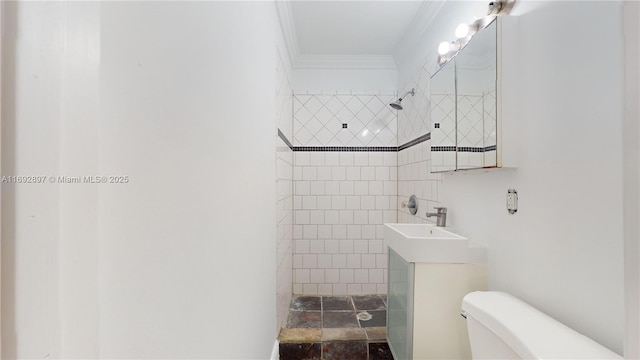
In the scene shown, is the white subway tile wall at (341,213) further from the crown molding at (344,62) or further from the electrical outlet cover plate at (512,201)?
the electrical outlet cover plate at (512,201)

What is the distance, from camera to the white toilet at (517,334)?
794 millimetres

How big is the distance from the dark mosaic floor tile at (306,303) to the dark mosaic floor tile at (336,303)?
0.18 feet

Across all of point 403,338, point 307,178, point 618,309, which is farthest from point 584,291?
point 307,178

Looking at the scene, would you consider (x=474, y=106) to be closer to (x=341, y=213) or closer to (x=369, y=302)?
(x=341, y=213)

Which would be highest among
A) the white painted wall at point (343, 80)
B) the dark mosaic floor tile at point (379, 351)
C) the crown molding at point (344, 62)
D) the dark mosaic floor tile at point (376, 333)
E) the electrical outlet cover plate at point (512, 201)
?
the crown molding at point (344, 62)

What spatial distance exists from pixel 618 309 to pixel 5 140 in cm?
132

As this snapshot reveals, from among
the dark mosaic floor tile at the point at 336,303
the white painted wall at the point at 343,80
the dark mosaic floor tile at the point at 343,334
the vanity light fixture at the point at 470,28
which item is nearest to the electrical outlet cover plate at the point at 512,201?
the vanity light fixture at the point at 470,28

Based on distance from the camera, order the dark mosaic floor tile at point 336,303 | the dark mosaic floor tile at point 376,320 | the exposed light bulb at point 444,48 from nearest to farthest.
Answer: the exposed light bulb at point 444,48, the dark mosaic floor tile at point 376,320, the dark mosaic floor tile at point 336,303

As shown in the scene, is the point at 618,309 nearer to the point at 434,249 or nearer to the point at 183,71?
the point at 434,249

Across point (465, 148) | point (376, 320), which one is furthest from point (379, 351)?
point (465, 148)

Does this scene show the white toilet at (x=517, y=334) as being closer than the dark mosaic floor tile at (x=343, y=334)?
Yes

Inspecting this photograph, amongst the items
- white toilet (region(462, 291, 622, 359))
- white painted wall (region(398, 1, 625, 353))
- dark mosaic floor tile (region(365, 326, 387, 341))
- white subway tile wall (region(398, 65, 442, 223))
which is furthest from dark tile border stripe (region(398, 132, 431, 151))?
dark mosaic floor tile (region(365, 326, 387, 341))

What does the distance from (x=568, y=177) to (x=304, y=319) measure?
1929 millimetres

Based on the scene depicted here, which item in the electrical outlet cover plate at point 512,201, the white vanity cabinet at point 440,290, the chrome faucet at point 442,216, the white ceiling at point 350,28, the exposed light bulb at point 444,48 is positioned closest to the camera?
the electrical outlet cover plate at point 512,201
